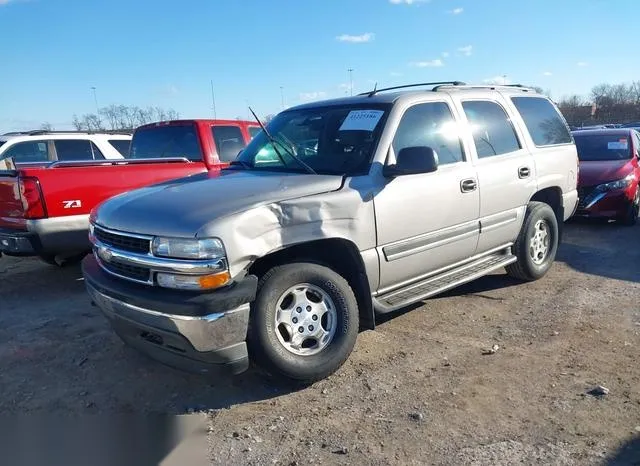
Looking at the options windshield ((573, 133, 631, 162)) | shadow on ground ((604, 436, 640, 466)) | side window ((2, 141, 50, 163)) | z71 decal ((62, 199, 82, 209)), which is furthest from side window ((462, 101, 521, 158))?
side window ((2, 141, 50, 163))

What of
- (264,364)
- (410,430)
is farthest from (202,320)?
(410,430)

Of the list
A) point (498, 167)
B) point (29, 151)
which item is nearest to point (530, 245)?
point (498, 167)

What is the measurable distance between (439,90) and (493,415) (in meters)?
2.90

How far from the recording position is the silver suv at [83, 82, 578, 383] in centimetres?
323

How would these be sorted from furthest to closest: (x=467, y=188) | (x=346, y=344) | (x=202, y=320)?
(x=467, y=188)
(x=346, y=344)
(x=202, y=320)

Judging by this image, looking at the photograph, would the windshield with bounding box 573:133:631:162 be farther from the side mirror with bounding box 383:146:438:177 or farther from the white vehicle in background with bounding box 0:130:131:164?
the white vehicle in background with bounding box 0:130:131:164

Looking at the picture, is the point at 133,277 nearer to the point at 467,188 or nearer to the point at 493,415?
the point at 493,415

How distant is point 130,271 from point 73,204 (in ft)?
8.48

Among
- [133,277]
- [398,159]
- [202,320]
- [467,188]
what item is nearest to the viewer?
[202,320]

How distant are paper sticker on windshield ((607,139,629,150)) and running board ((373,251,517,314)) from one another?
5.28 metres

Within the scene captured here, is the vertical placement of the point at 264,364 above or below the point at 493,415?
above

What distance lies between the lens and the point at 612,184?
27.9 ft

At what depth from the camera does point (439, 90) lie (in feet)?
16.1

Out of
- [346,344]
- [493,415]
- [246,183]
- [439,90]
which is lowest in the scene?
[493,415]
